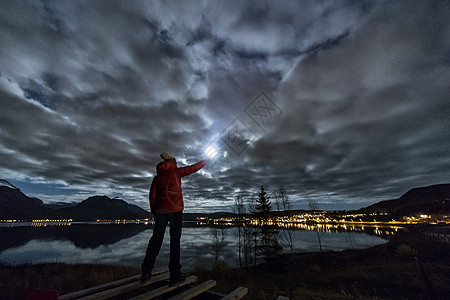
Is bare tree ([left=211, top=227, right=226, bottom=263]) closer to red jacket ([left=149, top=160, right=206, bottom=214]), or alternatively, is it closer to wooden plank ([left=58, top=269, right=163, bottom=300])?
wooden plank ([left=58, top=269, right=163, bottom=300])

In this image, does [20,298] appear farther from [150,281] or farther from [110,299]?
[150,281]

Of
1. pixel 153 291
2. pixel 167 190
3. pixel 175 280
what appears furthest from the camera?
pixel 167 190

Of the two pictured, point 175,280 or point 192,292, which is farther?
point 175,280

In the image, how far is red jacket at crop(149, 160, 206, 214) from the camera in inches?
165

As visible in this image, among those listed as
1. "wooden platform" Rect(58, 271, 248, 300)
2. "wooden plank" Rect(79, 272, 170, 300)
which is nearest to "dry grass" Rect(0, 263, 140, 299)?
"wooden platform" Rect(58, 271, 248, 300)

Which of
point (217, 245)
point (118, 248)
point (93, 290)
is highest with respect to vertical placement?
point (93, 290)

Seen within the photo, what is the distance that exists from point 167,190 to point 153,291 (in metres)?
1.93

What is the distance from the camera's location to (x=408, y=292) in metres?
7.81

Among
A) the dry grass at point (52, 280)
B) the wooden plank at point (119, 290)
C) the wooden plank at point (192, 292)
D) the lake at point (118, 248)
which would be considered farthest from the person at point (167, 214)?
the lake at point (118, 248)

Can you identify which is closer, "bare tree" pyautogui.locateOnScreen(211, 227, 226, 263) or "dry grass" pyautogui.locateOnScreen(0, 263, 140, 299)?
"dry grass" pyautogui.locateOnScreen(0, 263, 140, 299)

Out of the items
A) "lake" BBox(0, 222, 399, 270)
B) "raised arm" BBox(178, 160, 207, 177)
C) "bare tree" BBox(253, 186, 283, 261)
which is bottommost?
"lake" BBox(0, 222, 399, 270)

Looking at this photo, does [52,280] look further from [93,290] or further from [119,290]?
[119,290]

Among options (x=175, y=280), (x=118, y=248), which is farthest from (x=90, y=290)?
(x=118, y=248)

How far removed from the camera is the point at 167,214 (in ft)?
13.6
